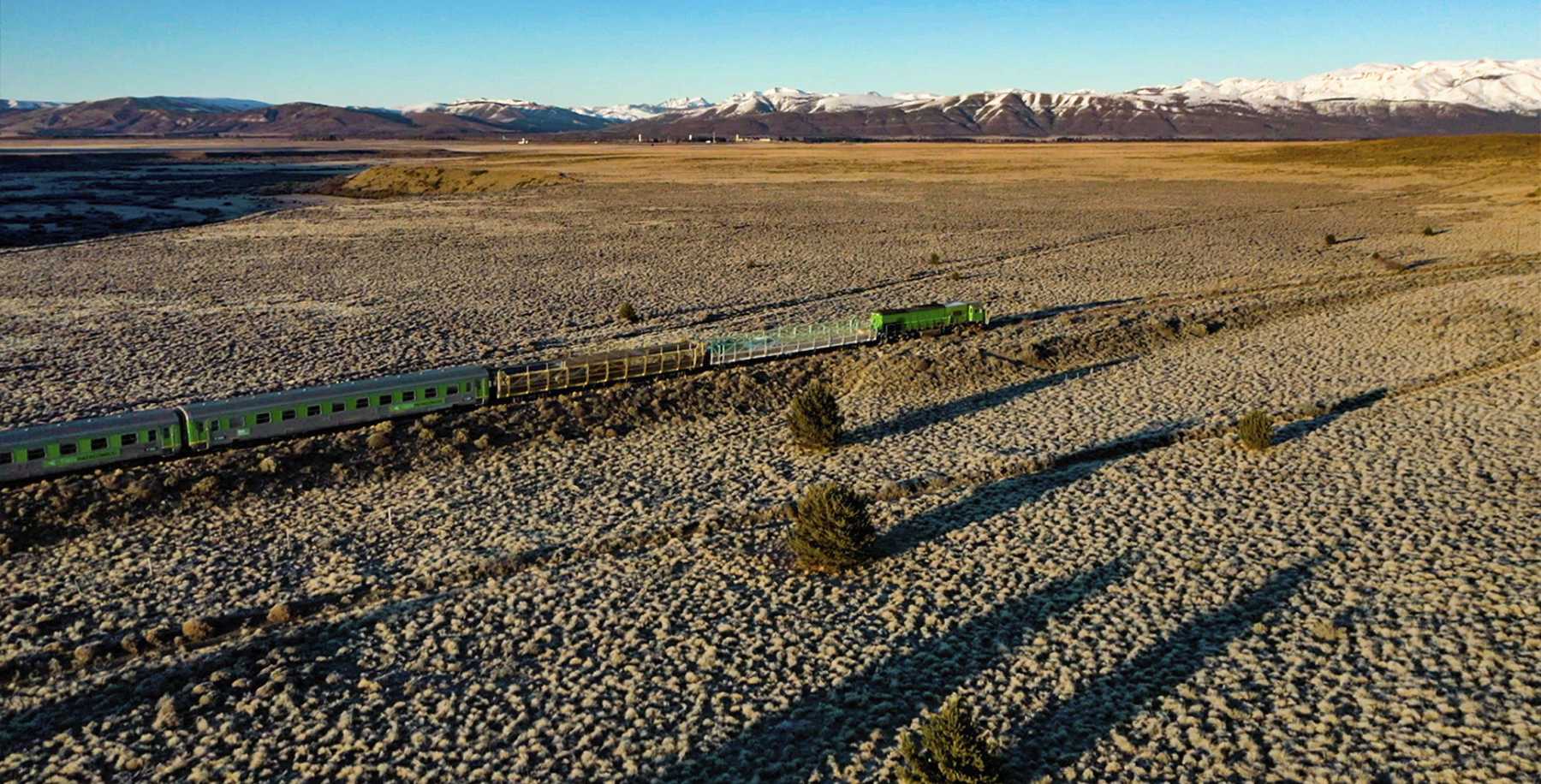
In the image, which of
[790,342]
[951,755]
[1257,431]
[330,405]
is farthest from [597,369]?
[951,755]

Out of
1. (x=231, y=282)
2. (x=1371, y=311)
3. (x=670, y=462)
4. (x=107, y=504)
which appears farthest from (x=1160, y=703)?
(x=231, y=282)

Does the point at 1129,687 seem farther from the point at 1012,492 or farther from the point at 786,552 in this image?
the point at 1012,492

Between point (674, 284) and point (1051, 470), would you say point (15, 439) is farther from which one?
point (674, 284)

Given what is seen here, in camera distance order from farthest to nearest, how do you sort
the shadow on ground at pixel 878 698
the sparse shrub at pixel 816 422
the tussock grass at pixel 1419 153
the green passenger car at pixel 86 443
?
the tussock grass at pixel 1419 153 → the sparse shrub at pixel 816 422 → the green passenger car at pixel 86 443 → the shadow on ground at pixel 878 698

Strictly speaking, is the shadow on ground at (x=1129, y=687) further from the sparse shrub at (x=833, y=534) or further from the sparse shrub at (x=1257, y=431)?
the sparse shrub at (x=1257, y=431)

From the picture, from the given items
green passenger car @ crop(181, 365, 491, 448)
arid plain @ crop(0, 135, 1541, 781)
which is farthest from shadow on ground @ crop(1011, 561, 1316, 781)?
green passenger car @ crop(181, 365, 491, 448)

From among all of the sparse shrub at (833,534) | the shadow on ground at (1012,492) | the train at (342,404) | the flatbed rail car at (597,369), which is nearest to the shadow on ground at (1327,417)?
the shadow on ground at (1012,492)
